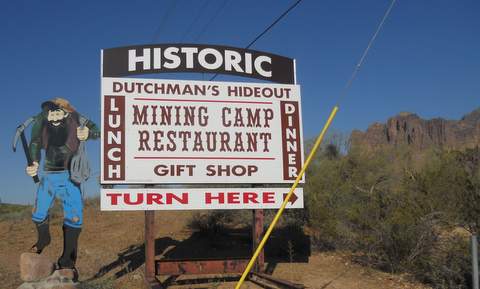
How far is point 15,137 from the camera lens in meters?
9.64

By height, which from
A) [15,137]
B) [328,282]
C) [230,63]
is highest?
[230,63]

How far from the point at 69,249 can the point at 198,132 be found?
3.32 meters

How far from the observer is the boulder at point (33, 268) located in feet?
29.1

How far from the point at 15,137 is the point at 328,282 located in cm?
678

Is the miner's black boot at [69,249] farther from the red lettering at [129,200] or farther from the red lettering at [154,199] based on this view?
the red lettering at [154,199]

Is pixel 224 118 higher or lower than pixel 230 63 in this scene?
lower

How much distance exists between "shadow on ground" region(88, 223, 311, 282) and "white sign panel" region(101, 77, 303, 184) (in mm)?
3165

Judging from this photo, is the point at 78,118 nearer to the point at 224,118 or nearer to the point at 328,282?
the point at 224,118

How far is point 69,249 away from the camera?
970 centimetres

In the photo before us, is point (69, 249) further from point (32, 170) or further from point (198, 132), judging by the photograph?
point (198, 132)

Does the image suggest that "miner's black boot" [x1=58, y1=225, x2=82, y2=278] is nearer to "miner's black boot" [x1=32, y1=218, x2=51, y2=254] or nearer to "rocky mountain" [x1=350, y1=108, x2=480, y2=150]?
"miner's black boot" [x1=32, y1=218, x2=51, y2=254]

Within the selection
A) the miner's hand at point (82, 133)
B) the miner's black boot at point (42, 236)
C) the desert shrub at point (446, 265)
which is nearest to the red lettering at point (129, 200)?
the miner's hand at point (82, 133)

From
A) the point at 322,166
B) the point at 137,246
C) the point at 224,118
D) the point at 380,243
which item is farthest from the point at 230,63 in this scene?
the point at 322,166

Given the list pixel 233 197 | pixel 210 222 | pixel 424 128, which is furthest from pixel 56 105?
pixel 424 128
